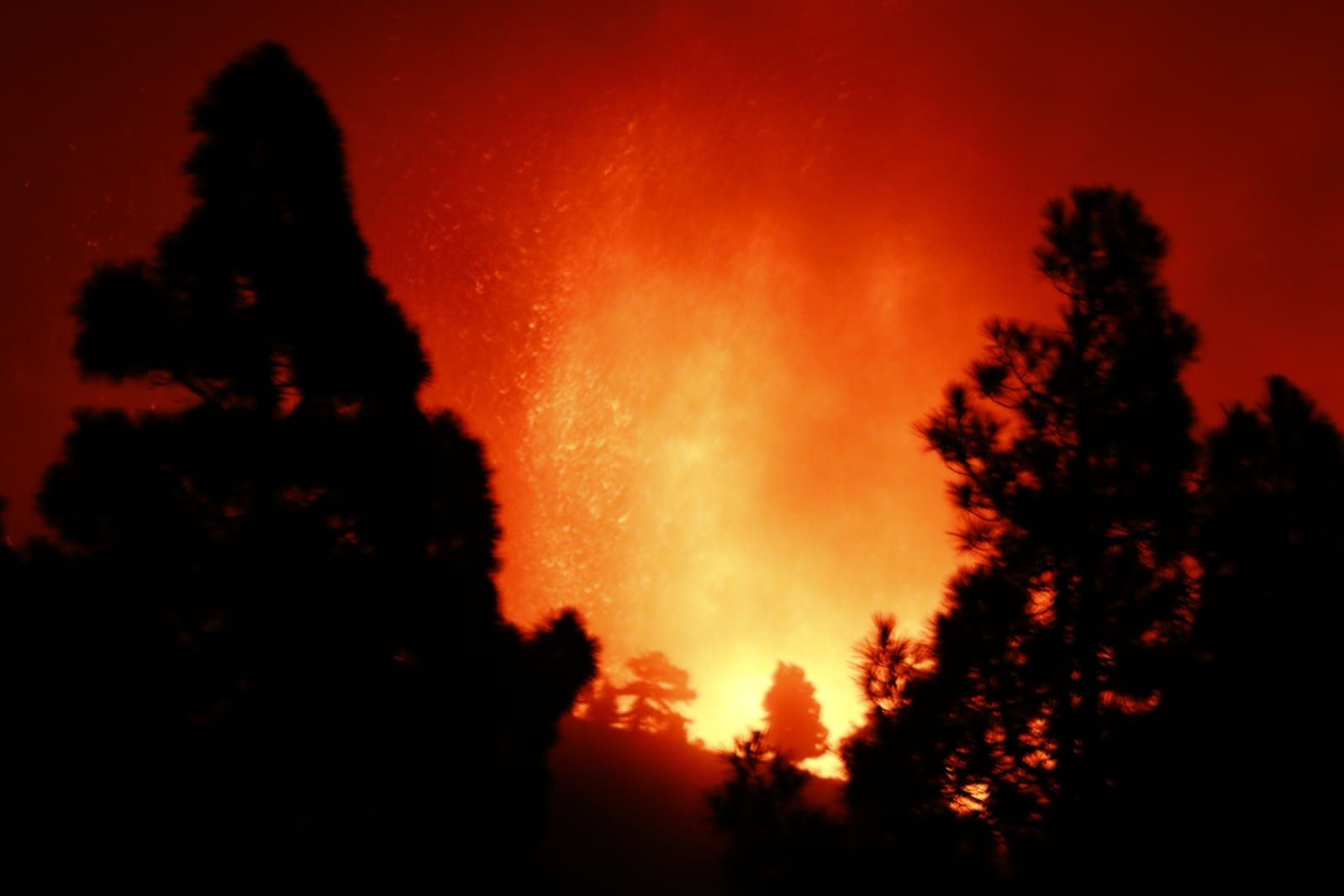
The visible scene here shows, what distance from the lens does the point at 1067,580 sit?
23.8ft

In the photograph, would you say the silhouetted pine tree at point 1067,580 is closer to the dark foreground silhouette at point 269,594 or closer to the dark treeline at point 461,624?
the dark treeline at point 461,624

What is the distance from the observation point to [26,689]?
5461 millimetres

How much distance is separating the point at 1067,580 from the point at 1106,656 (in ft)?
2.71

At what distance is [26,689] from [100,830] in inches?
51.8

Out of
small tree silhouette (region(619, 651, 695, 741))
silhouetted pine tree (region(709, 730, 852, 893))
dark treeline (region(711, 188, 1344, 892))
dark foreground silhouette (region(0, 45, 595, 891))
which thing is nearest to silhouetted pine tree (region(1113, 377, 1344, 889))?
dark treeline (region(711, 188, 1344, 892))

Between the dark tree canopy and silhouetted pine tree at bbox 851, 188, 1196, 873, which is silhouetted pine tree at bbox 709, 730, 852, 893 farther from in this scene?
the dark tree canopy

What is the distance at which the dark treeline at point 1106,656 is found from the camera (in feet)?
17.1

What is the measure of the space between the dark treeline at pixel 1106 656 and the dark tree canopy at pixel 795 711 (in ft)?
133

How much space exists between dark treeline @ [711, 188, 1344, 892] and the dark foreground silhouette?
10.5 feet

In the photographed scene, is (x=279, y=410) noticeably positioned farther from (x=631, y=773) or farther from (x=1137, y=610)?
(x=631, y=773)

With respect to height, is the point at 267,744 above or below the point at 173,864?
above

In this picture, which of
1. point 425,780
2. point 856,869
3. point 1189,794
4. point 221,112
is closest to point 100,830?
point 425,780

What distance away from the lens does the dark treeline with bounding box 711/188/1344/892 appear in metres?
5.23

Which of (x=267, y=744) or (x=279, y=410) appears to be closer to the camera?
(x=267, y=744)
